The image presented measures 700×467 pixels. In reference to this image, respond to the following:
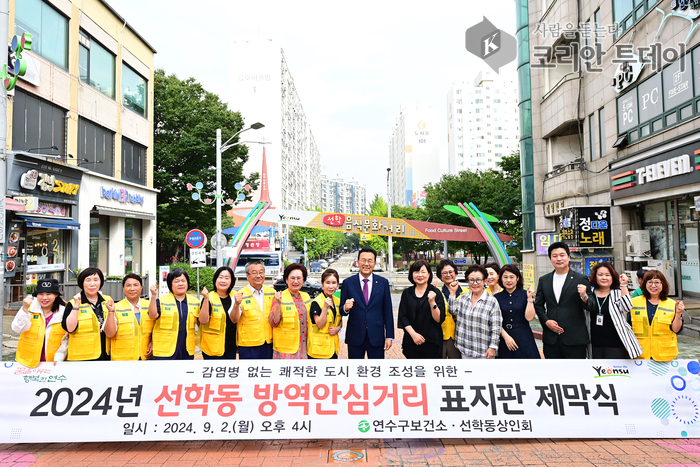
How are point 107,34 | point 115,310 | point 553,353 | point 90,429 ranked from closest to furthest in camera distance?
point 90,429 → point 115,310 → point 553,353 → point 107,34

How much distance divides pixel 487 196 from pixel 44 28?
2696cm

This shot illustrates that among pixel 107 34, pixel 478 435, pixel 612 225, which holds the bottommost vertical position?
pixel 478 435

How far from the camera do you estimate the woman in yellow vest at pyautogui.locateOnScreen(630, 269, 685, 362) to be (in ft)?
15.1

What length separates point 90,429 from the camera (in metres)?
4.36

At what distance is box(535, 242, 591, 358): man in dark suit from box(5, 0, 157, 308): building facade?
1440cm

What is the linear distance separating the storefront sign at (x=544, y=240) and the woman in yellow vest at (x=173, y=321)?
1591cm

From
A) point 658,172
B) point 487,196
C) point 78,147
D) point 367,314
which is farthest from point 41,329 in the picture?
point 487,196

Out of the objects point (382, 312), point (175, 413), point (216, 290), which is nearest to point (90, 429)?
point (175, 413)

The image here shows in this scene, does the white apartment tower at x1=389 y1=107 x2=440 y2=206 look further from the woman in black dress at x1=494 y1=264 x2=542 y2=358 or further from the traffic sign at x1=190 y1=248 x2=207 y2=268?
the woman in black dress at x1=494 y1=264 x2=542 y2=358

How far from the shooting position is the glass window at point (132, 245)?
21.2m

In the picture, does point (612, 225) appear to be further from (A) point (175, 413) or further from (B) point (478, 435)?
(A) point (175, 413)

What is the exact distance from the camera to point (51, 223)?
1495 cm

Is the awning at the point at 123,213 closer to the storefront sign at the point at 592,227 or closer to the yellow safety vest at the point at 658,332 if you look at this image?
the storefront sign at the point at 592,227

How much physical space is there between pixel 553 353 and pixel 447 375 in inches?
56.8
